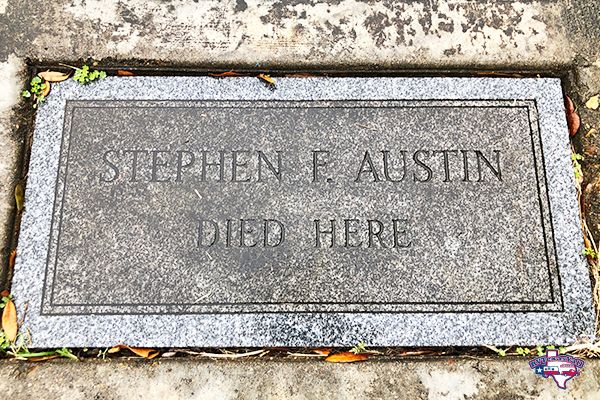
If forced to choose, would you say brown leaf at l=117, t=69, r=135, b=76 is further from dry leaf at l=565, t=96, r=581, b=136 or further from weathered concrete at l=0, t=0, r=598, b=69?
dry leaf at l=565, t=96, r=581, b=136

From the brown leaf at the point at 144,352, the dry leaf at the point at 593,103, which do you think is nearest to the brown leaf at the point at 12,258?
the brown leaf at the point at 144,352

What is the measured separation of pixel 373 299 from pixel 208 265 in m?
0.67

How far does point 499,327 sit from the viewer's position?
6.59ft

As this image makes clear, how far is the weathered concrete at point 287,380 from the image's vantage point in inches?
76.0

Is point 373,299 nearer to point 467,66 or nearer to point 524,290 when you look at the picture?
point 524,290

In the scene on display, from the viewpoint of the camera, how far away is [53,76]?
2.27m

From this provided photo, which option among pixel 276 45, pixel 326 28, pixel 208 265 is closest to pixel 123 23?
pixel 276 45

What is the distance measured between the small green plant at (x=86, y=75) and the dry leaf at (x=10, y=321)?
97 cm

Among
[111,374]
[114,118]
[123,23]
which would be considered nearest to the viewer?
[111,374]

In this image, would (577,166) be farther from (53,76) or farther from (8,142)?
(8,142)

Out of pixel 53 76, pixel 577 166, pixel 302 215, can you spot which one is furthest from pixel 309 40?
pixel 577 166

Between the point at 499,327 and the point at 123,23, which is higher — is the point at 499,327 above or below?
below

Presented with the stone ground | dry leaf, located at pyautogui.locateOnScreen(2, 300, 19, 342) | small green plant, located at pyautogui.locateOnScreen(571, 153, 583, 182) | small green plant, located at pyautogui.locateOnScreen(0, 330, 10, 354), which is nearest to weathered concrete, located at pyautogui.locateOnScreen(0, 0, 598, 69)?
the stone ground

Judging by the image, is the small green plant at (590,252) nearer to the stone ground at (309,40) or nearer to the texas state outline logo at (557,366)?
the stone ground at (309,40)
